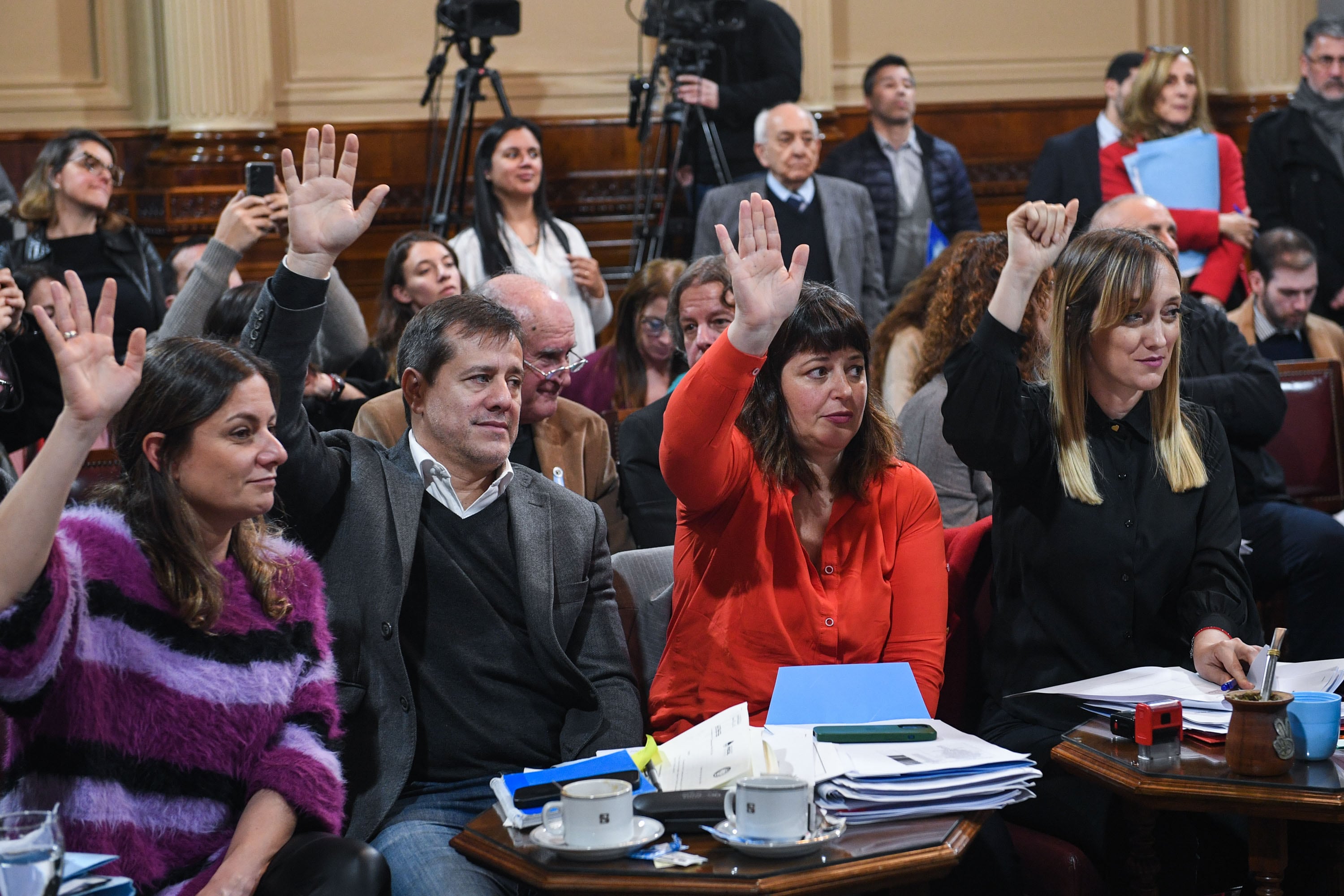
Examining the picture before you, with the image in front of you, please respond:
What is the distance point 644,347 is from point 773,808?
8.56 ft

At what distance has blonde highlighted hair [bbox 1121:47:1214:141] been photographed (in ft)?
16.2

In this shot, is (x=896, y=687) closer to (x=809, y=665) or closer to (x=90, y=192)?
(x=809, y=665)

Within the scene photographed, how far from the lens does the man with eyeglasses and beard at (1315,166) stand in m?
5.34

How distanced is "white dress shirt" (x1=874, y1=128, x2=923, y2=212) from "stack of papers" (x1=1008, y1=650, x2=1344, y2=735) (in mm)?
3464

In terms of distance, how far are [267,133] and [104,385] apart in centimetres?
461

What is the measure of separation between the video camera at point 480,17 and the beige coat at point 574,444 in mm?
2614

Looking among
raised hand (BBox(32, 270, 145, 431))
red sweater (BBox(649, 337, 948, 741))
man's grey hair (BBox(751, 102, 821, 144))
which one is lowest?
red sweater (BBox(649, 337, 948, 741))

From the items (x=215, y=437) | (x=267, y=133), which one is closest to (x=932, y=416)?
(x=215, y=437)

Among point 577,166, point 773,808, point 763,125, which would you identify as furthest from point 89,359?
point 577,166

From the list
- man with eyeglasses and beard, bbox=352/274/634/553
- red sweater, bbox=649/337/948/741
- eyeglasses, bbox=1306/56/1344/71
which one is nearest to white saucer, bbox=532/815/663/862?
red sweater, bbox=649/337/948/741

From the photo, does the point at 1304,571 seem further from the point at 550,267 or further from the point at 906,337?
the point at 550,267

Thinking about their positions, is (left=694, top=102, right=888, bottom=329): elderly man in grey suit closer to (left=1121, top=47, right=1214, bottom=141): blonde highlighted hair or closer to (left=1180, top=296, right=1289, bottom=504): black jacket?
(left=1121, top=47, right=1214, bottom=141): blonde highlighted hair

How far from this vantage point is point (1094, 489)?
247 centimetres

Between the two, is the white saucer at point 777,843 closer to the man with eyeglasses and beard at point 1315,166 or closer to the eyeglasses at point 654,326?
the eyeglasses at point 654,326
